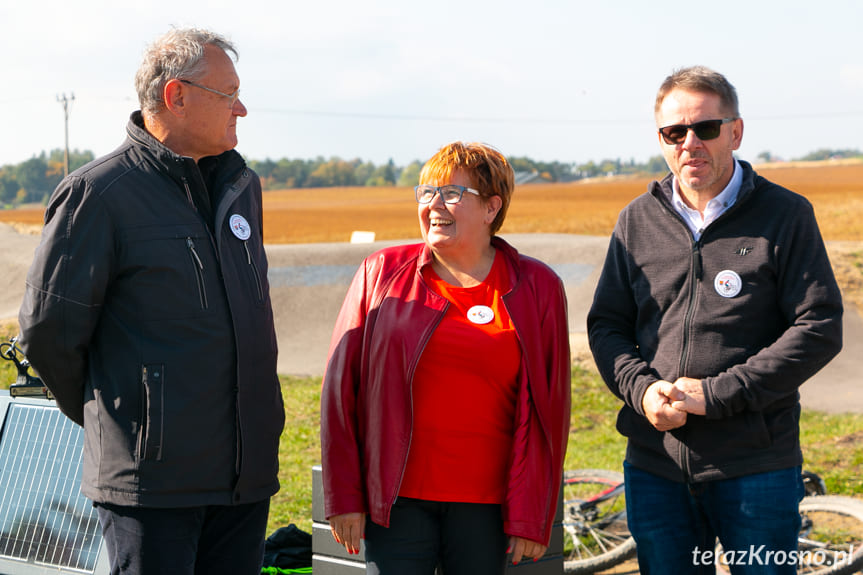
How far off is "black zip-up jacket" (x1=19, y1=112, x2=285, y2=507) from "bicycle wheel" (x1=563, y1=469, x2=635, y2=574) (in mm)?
2453

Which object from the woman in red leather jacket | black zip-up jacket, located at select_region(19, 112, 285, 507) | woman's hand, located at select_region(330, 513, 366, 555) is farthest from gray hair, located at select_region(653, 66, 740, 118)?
woman's hand, located at select_region(330, 513, 366, 555)

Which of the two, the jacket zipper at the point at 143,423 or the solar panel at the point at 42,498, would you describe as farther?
the solar panel at the point at 42,498

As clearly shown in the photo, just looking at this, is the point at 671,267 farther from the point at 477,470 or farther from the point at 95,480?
the point at 95,480

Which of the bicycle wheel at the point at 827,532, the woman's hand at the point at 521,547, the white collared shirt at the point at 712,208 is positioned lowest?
the bicycle wheel at the point at 827,532

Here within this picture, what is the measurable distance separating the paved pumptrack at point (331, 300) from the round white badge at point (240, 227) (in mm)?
8200

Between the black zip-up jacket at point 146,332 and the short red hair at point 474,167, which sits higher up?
the short red hair at point 474,167

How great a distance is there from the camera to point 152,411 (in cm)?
216

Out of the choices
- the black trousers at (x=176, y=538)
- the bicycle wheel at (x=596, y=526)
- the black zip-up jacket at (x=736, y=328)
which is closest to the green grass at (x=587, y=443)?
the bicycle wheel at (x=596, y=526)

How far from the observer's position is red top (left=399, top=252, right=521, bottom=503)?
2.34m

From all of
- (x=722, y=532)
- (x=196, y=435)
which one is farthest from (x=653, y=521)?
(x=196, y=435)

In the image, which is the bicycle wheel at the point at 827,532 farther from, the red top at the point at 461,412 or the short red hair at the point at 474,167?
the short red hair at the point at 474,167

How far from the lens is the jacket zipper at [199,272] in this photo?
224 centimetres

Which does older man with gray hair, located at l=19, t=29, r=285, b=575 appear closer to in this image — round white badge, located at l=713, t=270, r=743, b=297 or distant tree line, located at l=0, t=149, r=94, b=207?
round white badge, located at l=713, t=270, r=743, b=297

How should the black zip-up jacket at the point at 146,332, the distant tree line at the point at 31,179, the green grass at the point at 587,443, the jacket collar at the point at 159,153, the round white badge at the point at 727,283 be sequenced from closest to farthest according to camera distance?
the black zip-up jacket at the point at 146,332 < the jacket collar at the point at 159,153 < the round white badge at the point at 727,283 < the green grass at the point at 587,443 < the distant tree line at the point at 31,179
